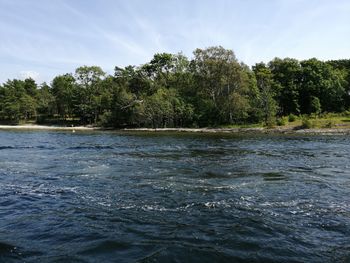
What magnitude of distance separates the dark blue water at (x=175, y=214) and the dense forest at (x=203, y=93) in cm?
6225

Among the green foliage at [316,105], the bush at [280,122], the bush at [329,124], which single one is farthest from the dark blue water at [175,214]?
the green foliage at [316,105]

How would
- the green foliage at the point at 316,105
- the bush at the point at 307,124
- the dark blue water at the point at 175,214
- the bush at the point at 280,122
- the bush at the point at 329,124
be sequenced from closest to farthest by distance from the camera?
the dark blue water at the point at 175,214
the bush at the point at 329,124
the bush at the point at 307,124
the bush at the point at 280,122
the green foliage at the point at 316,105

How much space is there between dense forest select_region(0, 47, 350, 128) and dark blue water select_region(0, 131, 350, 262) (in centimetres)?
6225

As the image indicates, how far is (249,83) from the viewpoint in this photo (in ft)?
307

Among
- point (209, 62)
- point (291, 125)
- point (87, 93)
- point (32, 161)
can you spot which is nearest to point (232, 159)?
point (32, 161)

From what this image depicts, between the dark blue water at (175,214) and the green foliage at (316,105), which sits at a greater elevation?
the green foliage at (316,105)

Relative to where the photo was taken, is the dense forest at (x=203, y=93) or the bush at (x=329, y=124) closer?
the bush at (x=329, y=124)

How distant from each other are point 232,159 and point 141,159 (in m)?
8.15

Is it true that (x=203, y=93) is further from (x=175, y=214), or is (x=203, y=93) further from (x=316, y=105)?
(x=175, y=214)

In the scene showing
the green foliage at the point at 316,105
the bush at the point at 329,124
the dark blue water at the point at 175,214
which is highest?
the green foliage at the point at 316,105

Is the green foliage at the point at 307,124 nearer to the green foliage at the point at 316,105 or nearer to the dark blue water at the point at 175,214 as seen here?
the green foliage at the point at 316,105

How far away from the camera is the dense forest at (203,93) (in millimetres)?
89375

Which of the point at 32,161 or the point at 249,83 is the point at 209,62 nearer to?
the point at 249,83

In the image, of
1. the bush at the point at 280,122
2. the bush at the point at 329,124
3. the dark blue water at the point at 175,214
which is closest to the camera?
the dark blue water at the point at 175,214
